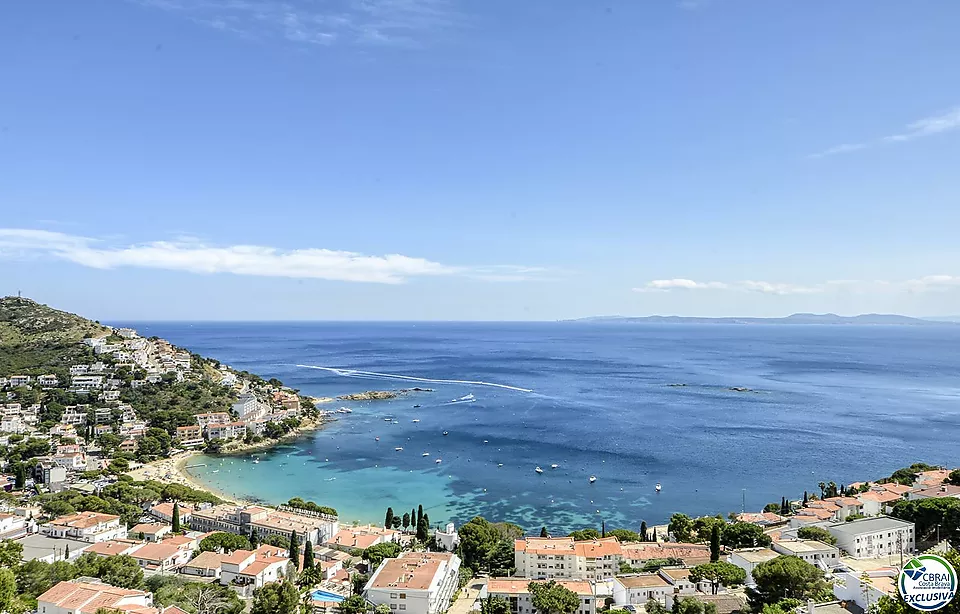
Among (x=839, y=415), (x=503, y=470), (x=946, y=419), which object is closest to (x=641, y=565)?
(x=503, y=470)

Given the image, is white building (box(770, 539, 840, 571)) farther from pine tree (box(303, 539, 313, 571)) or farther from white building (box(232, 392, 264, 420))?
white building (box(232, 392, 264, 420))

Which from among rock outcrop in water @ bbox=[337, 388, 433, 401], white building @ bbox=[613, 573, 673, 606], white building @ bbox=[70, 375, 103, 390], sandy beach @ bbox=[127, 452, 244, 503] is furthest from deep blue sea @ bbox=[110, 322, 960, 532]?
white building @ bbox=[70, 375, 103, 390]

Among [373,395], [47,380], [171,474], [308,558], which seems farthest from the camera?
[373,395]

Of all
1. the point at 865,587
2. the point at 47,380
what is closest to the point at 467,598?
the point at 865,587

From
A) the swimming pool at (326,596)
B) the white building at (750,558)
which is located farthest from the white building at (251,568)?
the white building at (750,558)

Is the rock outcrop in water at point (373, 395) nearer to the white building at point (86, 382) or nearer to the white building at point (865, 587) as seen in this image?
the white building at point (86, 382)
